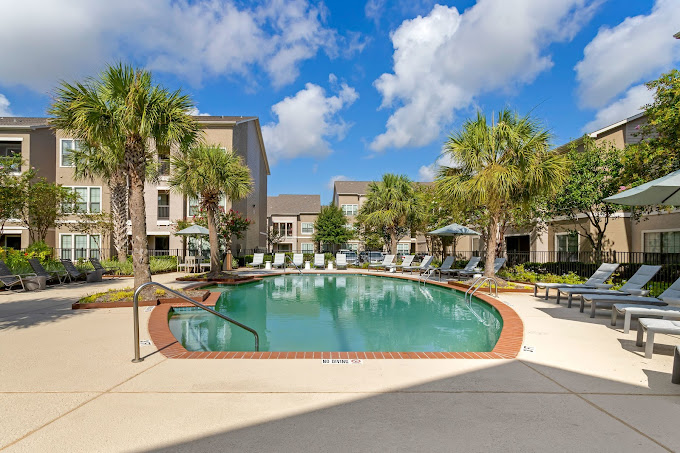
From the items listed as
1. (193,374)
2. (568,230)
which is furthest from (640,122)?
(193,374)

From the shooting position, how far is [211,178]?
52.9 ft

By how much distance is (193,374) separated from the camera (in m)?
4.14

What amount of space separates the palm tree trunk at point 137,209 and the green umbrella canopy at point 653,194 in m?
10.4

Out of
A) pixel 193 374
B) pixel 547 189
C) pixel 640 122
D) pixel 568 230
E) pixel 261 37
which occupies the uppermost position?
pixel 261 37

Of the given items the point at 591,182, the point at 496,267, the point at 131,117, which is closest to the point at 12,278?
the point at 131,117

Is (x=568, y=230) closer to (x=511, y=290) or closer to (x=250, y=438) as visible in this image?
(x=511, y=290)

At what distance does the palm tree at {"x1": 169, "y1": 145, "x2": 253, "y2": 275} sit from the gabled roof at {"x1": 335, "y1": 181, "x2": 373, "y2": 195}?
88.5 feet

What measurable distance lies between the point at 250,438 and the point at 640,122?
21986 mm

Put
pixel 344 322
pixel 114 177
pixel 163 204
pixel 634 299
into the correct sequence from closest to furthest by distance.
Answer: pixel 634 299 < pixel 344 322 < pixel 114 177 < pixel 163 204

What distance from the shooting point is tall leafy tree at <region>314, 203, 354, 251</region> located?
1489 inches

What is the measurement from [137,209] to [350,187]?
36181 millimetres

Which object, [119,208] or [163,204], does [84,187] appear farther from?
[119,208]

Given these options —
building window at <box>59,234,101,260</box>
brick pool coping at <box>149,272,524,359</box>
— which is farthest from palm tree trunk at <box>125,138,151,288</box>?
building window at <box>59,234,101,260</box>

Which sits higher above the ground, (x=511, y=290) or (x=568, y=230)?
(x=568, y=230)
